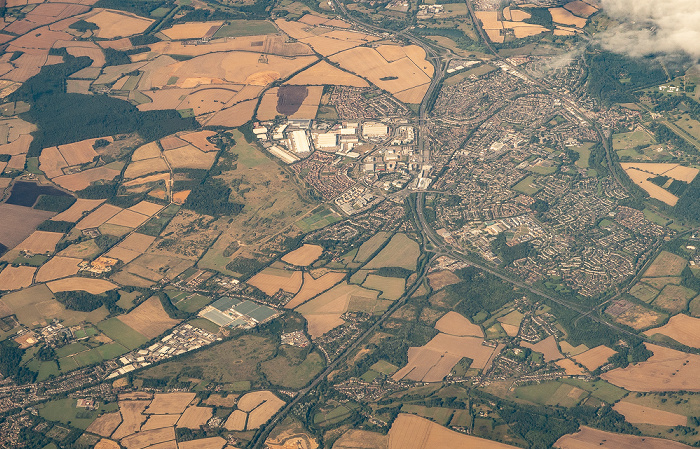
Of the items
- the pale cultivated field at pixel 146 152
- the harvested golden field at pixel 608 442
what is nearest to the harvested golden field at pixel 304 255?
the pale cultivated field at pixel 146 152

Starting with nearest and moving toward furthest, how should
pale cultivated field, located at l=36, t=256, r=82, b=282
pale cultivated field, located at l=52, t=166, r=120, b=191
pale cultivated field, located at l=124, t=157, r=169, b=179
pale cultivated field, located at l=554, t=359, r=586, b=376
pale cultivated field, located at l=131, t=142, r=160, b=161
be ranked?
pale cultivated field, located at l=554, t=359, r=586, b=376
pale cultivated field, located at l=36, t=256, r=82, b=282
pale cultivated field, located at l=52, t=166, r=120, b=191
pale cultivated field, located at l=124, t=157, r=169, b=179
pale cultivated field, located at l=131, t=142, r=160, b=161

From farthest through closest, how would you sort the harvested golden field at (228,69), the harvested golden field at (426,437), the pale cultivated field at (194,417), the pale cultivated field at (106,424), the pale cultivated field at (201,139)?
the harvested golden field at (228,69) → the pale cultivated field at (201,139) → the pale cultivated field at (194,417) → the pale cultivated field at (106,424) → the harvested golden field at (426,437)

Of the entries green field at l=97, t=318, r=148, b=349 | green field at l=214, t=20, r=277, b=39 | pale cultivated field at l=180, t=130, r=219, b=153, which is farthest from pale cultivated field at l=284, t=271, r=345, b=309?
green field at l=214, t=20, r=277, b=39

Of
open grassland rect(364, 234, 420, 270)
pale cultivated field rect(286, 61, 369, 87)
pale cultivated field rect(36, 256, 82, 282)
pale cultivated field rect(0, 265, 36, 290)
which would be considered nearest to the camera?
pale cultivated field rect(0, 265, 36, 290)

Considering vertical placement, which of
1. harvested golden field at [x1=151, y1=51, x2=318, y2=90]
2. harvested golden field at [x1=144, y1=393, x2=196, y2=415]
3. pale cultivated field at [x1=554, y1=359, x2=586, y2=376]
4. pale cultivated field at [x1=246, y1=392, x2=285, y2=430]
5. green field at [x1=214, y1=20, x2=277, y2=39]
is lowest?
harvested golden field at [x1=144, y1=393, x2=196, y2=415]

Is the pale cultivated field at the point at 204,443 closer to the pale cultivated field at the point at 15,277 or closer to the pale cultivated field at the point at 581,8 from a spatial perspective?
the pale cultivated field at the point at 15,277

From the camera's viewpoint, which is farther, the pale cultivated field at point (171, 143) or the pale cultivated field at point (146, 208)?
the pale cultivated field at point (171, 143)

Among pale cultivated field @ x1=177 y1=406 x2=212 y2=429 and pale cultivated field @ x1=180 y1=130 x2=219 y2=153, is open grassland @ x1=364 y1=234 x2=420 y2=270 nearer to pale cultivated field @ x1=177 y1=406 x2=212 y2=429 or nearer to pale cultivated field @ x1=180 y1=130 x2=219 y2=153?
pale cultivated field @ x1=177 y1=406 x2=212 y2=429

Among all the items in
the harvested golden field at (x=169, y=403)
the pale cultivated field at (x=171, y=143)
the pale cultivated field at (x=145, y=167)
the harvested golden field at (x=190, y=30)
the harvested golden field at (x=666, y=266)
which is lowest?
the harvested golden field at (x=169, y=403)
